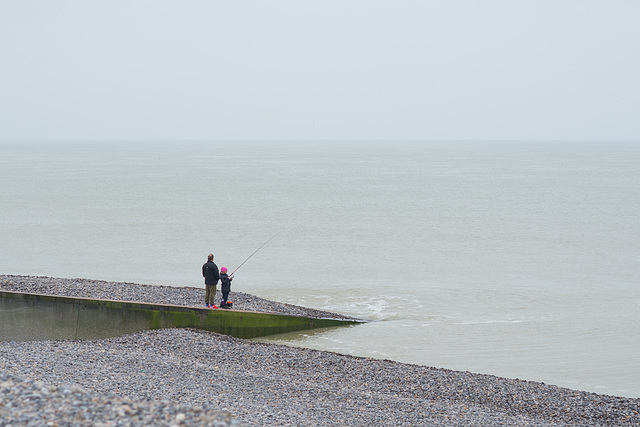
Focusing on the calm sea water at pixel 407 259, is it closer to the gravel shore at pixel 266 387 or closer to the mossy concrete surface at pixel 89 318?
the mossy concrete surface at pixel 89 318

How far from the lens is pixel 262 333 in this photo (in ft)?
54.2

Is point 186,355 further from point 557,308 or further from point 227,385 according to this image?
point 557,308

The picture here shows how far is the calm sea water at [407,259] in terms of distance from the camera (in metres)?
17.3

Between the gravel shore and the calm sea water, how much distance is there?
2.92m

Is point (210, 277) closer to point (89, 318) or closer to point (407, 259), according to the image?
point (89, 318)

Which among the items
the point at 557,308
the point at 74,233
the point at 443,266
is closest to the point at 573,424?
the point at 557,308

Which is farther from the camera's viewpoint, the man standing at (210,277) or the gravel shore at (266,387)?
the man standing at (210,277)

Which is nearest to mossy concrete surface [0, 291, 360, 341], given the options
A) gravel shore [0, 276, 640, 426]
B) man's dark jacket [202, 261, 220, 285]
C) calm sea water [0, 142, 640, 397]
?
gravel shore [0, 276, 640, 426]

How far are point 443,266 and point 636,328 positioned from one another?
33.7 ft

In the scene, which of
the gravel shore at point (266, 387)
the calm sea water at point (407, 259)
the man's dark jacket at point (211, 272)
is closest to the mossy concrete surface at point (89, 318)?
the gravel shore at point (266, 387)

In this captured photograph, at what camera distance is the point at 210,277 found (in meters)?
15.8

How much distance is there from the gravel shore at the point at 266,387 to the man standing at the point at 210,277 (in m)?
1.12

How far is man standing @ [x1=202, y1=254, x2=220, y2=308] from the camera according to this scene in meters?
15.7

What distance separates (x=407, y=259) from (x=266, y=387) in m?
20.0
